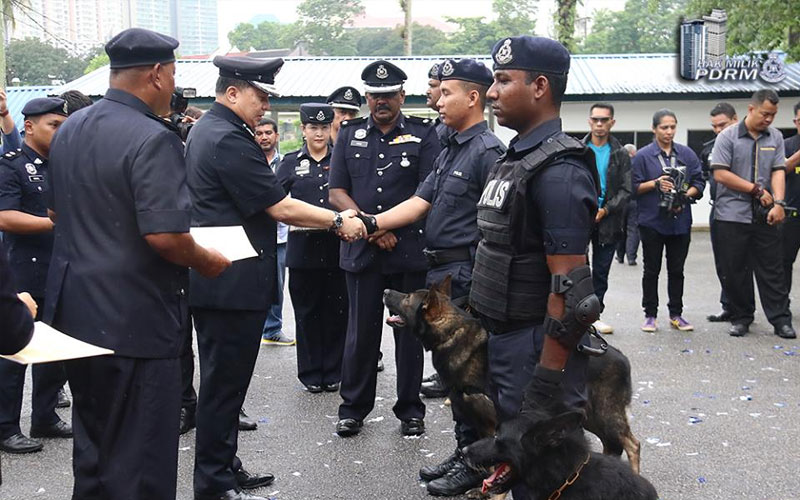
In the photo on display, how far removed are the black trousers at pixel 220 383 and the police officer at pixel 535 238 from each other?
154 cm

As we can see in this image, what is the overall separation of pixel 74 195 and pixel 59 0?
253 feet

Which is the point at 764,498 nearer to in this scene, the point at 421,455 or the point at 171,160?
the point at 421,455

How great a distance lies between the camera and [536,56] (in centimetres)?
337

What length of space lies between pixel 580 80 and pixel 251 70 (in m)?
19.2

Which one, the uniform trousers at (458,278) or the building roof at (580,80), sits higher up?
the building roof at (580,80)


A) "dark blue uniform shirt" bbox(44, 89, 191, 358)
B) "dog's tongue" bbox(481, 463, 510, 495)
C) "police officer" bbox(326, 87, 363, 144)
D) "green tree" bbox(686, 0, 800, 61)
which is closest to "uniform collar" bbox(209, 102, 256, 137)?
"dark blue uniform shirt" bbox(44, 89, 191, 358)

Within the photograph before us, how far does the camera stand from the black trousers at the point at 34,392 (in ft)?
18.5

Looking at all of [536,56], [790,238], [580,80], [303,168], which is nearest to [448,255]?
[536,56]

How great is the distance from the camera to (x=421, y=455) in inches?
220

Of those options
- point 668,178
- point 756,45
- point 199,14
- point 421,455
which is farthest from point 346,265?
point 199,14

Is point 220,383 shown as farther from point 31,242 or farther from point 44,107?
point 44,107

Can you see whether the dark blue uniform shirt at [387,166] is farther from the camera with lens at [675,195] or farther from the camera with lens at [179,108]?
the camera with lens at [675,195]

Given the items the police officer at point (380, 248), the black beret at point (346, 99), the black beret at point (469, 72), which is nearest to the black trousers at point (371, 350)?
the police officer at point (380, 248)

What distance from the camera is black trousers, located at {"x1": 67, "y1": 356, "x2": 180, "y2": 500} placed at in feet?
11.0
